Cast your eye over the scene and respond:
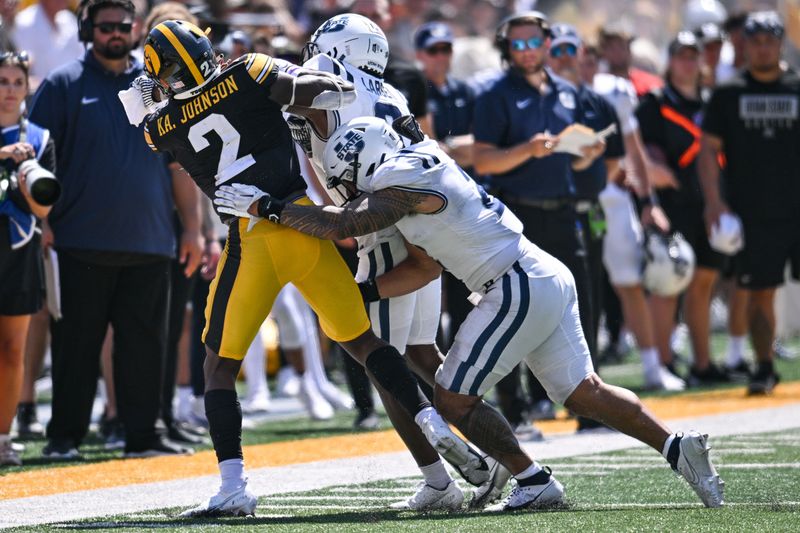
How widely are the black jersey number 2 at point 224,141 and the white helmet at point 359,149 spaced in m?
0.36

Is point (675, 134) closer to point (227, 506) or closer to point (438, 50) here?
point (438, 50)

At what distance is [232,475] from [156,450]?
2.39 m

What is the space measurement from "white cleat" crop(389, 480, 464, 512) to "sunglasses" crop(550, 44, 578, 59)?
4899 millimetres

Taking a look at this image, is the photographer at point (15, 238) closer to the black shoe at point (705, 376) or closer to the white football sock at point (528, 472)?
the white football sock at point (528, 472)

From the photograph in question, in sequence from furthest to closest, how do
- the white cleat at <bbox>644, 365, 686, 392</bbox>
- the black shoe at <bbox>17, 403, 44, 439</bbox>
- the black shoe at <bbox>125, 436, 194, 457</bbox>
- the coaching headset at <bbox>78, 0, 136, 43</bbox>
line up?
the white cleat at <bbox>644, 365, 686, 392</bbox> < the black shoe at <bbox>17, 403, 44, 439</bbox> < the black shoe at <bbox>125, 436, 194, 457</bbox> < the coaching headset at <bbox>78, 0, 136, 43</bbox>

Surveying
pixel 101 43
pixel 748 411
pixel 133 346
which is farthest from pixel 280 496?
pixel 748 411

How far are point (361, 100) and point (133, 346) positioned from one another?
254 cm

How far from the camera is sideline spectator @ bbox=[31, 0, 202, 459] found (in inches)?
315

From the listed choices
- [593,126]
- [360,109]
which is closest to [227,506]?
[360,109]

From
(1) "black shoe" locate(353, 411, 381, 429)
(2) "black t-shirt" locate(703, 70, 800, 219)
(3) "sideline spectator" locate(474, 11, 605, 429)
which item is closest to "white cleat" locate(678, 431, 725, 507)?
(3) "sideline spectator" locate(474, 11, 605, 429)

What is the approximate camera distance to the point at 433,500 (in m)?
6.03

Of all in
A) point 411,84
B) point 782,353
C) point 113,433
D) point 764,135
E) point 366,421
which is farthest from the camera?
point 782,353

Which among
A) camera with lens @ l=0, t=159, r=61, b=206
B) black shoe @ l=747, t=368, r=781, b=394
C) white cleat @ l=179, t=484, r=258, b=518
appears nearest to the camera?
white cleat @ l=179, t=484, r=258, b=518

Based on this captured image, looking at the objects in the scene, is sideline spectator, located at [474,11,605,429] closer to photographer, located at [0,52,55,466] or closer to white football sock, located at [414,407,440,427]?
photographer, located at [0,52,55,466]
